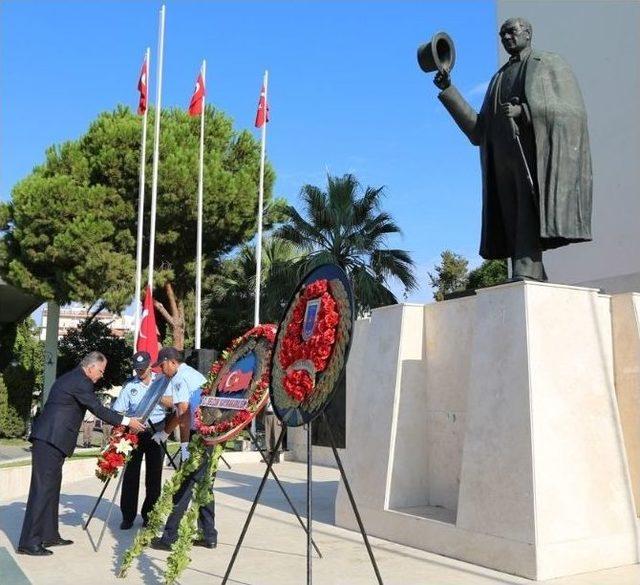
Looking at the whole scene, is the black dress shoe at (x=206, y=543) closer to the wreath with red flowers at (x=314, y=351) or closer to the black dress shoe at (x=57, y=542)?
the black dress shoe at (x=57, y=542)

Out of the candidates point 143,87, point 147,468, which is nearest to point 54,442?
point 147,468

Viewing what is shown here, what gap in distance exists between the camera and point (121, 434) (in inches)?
258

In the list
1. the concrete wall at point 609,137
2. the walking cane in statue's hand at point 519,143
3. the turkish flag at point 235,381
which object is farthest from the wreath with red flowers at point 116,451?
the concrete wall at point 609,137

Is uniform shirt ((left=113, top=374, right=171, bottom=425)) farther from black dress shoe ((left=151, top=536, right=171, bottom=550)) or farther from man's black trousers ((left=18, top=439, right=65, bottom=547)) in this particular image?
black dress shoe ((left=151, top=536, right=171, bottom=550))

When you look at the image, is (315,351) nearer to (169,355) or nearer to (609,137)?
(169,355)

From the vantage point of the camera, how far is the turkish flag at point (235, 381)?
201 inches

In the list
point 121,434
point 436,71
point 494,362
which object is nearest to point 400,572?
Result: point 494,362

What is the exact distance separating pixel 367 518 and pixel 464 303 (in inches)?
87.7

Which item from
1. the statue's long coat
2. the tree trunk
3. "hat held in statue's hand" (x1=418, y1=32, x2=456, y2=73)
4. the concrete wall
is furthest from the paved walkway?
the tree trunk

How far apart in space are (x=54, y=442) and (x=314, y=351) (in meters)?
3.21

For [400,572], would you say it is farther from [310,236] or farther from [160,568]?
[310,236]

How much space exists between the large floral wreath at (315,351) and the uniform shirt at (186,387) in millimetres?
1923

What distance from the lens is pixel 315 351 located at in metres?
4.22

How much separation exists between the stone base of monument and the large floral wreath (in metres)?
1.86
